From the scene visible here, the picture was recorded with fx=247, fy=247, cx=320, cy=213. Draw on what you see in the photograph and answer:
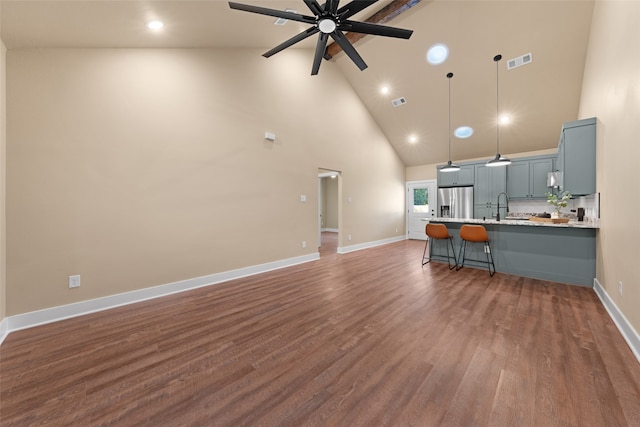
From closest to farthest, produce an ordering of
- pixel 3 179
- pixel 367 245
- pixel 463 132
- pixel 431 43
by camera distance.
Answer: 1. pixel 3 179
2. pixel 431 43
3. pixel 463 132
4. pixel 367 245

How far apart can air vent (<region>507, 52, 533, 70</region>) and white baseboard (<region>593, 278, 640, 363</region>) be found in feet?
13.9

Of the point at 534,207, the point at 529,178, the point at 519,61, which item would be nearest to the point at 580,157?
the point at 519,61

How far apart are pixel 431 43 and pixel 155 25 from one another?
193 inches

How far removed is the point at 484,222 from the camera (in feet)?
14.4

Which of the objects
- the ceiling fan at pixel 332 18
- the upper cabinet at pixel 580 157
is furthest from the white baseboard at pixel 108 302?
the upper cabinet at pixel 580 157

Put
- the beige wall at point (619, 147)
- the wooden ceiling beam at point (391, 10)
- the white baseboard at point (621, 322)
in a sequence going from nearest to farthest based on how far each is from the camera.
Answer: the white baseboard at point (621, 322) → the beige wall at point (619, 147) → the wooden ceiling beam at point (391, 10)

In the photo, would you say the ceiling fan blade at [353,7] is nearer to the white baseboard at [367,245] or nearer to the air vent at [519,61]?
the air vent at [519,61]

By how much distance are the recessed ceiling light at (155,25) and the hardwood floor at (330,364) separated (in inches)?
131

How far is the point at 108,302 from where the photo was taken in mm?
2990

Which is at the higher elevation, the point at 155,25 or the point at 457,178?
the point at 155,25

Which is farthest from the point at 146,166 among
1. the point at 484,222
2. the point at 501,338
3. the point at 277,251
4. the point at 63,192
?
the point at 484,222

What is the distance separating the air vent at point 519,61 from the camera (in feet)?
15.6

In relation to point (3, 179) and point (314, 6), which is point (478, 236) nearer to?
point (314, 6)

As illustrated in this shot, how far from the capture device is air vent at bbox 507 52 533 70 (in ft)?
15.6
